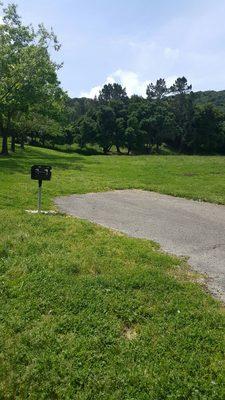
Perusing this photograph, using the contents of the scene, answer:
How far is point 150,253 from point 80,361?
12.1ft

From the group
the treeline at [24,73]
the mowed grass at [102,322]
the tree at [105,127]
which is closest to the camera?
the mowed grass at [102,322]

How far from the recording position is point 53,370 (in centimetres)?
494

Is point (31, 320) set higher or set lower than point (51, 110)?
lower

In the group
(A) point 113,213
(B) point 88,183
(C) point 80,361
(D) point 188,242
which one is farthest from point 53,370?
(B) point 88,183

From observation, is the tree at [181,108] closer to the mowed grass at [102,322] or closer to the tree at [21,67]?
the tree at [21,67]

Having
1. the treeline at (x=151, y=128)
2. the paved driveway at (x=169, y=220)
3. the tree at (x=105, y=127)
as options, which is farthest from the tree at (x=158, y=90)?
the paved driveway at (x=169, y=220)

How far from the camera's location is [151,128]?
237 feet

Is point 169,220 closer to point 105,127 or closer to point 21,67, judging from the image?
point 21,67

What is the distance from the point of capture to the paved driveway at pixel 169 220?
8.69 meters

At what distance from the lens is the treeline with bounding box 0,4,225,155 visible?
33.5 m

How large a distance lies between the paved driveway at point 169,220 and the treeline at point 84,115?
1944 centimetres

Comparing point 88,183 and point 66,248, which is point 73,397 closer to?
point 66,248

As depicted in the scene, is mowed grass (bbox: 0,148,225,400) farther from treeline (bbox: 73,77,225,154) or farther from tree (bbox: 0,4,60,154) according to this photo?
treeline (bbox: 73,77,225,154)

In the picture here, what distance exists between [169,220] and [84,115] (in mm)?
72240
